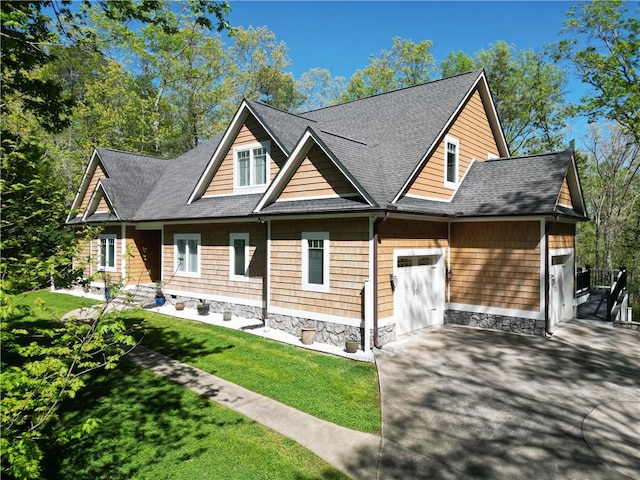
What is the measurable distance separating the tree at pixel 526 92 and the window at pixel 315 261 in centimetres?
2626

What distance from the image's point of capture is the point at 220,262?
16016 mm

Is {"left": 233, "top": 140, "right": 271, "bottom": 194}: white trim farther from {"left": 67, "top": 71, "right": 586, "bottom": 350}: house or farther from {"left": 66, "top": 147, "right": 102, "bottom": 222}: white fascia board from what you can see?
{"left": 66, "top": 147, "right": 102, "bottom": 222}: white fascia board

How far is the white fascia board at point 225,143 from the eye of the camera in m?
15.2

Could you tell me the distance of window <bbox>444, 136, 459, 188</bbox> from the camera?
1420 centimetres

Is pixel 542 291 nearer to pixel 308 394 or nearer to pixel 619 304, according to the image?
pixel 619 304

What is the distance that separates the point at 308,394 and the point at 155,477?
3317 millimetres

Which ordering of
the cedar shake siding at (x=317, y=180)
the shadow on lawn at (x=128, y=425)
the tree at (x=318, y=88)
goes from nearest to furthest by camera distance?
the shadow on lawn at (x=128, y=425), the cedar shake siding at (x=317, y=180), the tree at (x=318, y=88)

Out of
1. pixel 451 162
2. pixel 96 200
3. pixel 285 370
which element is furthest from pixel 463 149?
pixel 96 200

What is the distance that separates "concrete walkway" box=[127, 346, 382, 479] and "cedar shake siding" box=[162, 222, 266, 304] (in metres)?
5.65

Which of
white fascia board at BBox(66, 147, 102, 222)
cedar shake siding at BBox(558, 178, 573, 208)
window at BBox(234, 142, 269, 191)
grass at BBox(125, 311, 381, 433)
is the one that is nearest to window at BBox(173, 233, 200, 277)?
window at BBox(234, 142, 269, 191)

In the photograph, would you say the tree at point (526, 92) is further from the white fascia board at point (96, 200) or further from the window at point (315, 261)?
the white fascia board at point (96, 200)

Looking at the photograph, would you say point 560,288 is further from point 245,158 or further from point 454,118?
point 245,158

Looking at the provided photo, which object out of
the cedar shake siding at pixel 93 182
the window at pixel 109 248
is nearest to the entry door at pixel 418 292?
the window at pixel 109 248

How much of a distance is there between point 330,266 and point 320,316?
1559 millimetres
